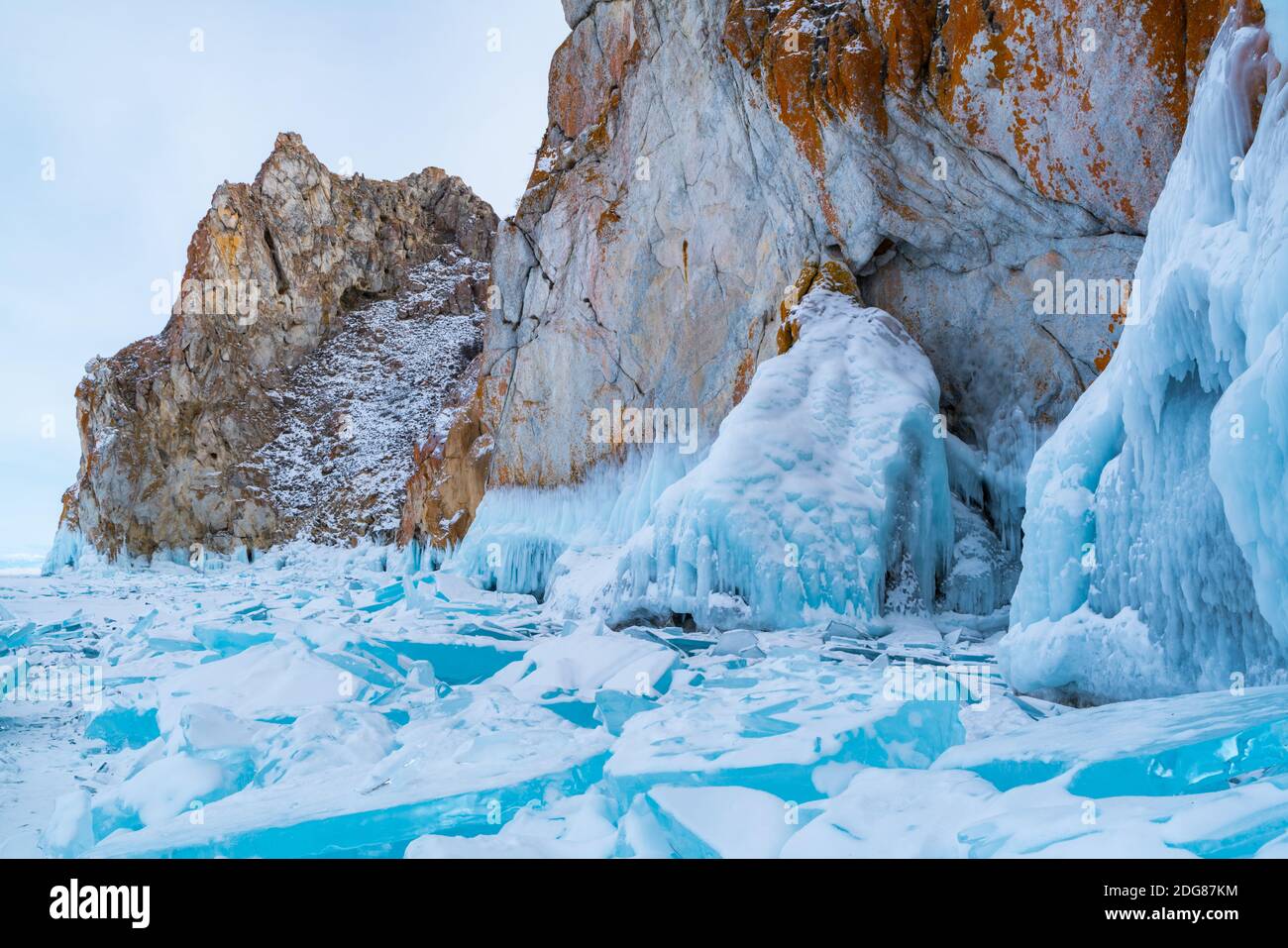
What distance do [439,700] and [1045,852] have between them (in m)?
3.80

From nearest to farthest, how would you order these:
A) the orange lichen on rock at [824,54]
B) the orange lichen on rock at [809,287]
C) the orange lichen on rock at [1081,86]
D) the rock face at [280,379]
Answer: the orange lichen on rock at [1081,86], the orange lichen on rock at [824,54], the orange lichen on rock at [809,287], the rock face at [280,379]

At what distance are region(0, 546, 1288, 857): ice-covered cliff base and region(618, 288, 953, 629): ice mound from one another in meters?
1.01

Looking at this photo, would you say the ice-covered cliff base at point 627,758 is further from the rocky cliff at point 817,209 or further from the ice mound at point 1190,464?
the rocky cliff at point 817,209

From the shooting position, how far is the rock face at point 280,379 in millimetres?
29984

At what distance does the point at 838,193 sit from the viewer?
1009 cm

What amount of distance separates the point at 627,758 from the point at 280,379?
3436 centimetres

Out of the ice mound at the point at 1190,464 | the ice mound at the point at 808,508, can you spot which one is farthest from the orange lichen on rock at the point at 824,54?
the ice mound at the point at 1190,464

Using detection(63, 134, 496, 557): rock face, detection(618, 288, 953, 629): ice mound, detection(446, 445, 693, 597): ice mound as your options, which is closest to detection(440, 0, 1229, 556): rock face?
detection(446, 445, 693, 597): ice mound

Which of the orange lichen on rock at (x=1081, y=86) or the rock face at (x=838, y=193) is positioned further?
the rock face at (x=838, y=193)

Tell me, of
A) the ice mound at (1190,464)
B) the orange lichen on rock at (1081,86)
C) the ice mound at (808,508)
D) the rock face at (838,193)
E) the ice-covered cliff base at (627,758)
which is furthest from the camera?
the ice mound at (808,508)

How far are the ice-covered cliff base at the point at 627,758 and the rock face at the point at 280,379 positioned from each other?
78.9ft

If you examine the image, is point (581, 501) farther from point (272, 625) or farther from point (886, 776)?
point (886, 776)

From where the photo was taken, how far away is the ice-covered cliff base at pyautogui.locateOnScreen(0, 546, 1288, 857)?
7.80 ft
